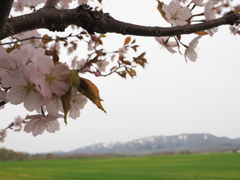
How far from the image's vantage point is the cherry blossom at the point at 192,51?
601mm

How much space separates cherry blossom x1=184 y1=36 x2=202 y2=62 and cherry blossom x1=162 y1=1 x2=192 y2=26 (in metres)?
→ 0.06

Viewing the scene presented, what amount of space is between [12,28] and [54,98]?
0.17m

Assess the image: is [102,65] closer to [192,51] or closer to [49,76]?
[192,51]

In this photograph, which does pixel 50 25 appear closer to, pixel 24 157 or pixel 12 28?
pixel 12 28

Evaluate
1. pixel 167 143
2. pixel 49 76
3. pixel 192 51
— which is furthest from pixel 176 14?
pixel 167 143

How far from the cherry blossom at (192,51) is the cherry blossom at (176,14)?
0.06 meters

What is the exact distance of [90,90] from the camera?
1.38ft

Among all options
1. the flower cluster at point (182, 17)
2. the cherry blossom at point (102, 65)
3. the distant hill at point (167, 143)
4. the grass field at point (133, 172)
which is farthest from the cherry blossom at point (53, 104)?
the distant hill at point (167, 143)

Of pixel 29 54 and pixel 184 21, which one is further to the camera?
pixel 184 21

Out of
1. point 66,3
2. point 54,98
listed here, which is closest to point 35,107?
point 54,98

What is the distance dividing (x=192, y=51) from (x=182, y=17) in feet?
0.35

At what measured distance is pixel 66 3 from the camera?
891mm

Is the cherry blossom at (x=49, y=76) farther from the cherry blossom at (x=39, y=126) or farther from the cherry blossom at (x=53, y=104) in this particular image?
the cherry blossom at (x=39, y=126)

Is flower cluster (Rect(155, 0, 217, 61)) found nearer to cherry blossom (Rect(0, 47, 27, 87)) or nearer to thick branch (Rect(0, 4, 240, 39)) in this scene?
thick branch (Rect(0, 4, 240, 39))
